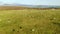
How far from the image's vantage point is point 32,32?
15484 millimetres

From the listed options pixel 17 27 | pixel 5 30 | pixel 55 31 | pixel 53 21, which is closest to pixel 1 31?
pixel 5 30

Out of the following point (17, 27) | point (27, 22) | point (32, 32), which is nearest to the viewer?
point (32, 32)

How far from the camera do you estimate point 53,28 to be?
16.7 m

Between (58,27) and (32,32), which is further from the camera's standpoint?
(58,27)

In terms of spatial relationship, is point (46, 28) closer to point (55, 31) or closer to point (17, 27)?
point (55, 31)

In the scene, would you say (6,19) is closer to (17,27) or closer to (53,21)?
(17,27)

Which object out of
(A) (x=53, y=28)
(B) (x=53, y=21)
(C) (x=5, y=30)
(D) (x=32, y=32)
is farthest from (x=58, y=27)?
(C) (x=5, y=30)

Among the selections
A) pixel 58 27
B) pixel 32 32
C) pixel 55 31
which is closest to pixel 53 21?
pixel 58 27

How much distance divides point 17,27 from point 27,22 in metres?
1.88

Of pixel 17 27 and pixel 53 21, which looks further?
pixel 53 21

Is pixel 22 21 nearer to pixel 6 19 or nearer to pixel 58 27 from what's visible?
pixel 6 19

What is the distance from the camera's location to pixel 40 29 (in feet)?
53.4

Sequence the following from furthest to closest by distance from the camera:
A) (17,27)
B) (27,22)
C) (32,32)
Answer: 1. (27,22)
2. (17,27)
3. (32,32)

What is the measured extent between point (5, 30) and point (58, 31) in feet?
15.6
